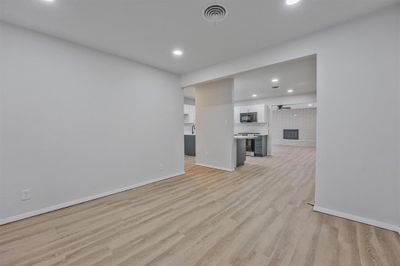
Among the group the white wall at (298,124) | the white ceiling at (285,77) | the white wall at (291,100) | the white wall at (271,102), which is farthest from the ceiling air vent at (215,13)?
the white wall at (298,124)

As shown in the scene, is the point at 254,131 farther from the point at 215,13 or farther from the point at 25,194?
the point at 25,194

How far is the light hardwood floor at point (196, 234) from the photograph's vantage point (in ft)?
5.37

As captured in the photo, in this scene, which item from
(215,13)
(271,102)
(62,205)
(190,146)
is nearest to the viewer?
(215,13)

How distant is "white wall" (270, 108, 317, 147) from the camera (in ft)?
32.8

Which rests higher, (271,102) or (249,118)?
(271,102)

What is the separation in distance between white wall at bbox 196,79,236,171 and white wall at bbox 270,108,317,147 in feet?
20.7

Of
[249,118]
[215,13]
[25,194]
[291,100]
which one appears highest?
[215,13]

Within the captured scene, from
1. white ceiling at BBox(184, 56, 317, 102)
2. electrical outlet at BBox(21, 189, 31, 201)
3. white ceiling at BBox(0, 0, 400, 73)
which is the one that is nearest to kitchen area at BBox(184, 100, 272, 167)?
white ceiling at BBox(184, 56, 317, 102)

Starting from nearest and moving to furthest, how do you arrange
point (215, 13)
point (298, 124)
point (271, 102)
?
point (215, 13) → point (271, 102) → point (298, 124)

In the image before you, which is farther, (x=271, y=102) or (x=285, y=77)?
(x=271, y=102)

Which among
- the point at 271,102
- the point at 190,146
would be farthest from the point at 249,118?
the point at 190,146

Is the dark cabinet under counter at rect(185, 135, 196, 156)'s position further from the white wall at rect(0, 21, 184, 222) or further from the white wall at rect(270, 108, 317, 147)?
the white wall at rect(270, 108, 317, 147)

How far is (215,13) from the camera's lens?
2.12 m

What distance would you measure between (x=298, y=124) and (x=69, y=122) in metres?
11.1
